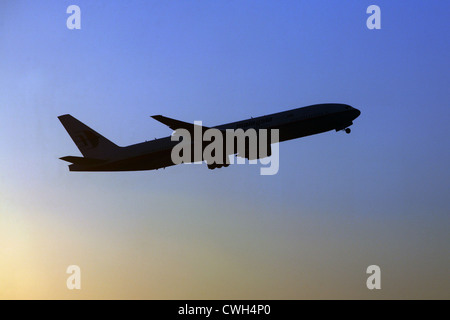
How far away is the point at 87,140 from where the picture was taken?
81.4 meters

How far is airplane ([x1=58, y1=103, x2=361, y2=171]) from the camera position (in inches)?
2739

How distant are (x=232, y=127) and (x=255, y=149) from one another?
13.4 feet

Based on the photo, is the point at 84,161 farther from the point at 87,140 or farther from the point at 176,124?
the point at 176,124

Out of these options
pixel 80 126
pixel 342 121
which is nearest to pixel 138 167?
pixel 80 126

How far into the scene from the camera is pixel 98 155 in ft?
258

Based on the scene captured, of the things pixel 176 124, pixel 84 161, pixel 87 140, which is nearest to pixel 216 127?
pixel 176 124

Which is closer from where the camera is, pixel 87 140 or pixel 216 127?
pixel 216 127

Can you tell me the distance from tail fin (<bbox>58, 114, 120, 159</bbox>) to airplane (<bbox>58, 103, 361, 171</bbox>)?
19 centimetres

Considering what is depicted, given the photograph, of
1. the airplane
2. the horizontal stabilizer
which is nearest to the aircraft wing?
the airplane

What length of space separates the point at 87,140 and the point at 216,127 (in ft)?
67.1

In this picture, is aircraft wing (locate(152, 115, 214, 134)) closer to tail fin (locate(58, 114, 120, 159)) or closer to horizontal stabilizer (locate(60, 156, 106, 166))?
tail fin (locate(58, 114, 120, 159))

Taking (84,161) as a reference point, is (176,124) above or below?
above

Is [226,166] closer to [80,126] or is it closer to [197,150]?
[197,150]
